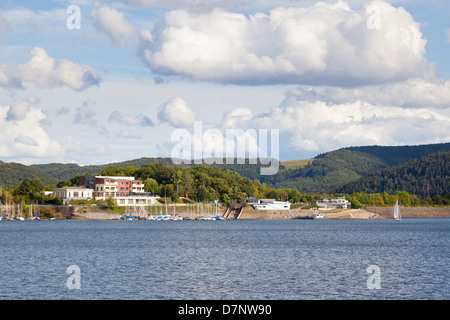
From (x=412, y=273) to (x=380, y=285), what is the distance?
1053 cm

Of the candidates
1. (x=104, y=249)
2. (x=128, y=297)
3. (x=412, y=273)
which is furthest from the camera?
(x=104, y=249)

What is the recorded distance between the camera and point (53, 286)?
4944 centimetres

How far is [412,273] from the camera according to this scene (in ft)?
194
